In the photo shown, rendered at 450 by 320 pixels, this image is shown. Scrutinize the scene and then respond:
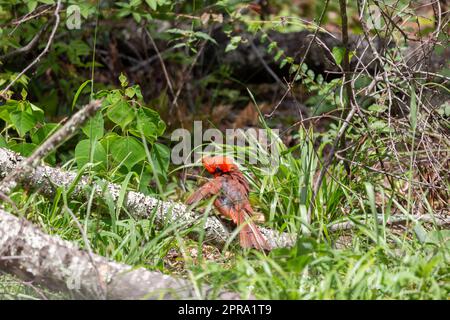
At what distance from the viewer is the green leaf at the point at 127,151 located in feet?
14.5

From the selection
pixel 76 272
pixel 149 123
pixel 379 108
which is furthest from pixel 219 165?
pixel 76 272

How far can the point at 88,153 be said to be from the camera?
14.5 feet

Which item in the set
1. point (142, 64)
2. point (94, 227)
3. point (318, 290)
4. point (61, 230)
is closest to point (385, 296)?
point (318, 290)

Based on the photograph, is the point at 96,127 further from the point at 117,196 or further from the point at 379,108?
the point at 379,108

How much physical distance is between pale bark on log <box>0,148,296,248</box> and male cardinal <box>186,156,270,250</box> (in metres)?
0.10

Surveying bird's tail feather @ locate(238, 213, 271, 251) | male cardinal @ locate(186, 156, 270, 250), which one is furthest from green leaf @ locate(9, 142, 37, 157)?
bird's tail feather @ locate(238, 213, 271, 251)

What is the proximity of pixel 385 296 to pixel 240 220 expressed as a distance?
1.25m

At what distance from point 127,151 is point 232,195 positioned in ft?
2.09

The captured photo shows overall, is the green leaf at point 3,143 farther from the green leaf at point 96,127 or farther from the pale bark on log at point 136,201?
the green leaf at point 96,127

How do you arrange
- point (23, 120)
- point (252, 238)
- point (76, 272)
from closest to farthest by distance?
point (76, 272) < point (252, 238) < point (23, 120)

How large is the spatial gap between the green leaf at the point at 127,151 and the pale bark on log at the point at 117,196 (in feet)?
0.57

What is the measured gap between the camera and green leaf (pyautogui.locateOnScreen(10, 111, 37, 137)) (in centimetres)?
443
